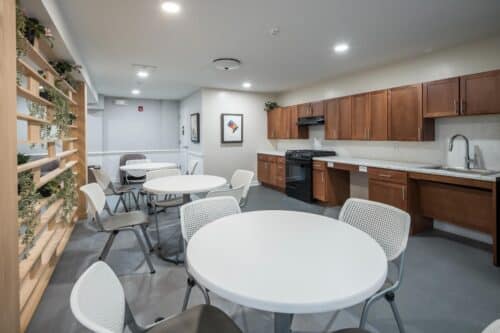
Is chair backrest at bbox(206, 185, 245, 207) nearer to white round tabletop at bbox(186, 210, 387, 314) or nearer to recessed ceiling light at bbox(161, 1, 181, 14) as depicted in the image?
white round tabletop at bbox(186, 210, 387, 314)

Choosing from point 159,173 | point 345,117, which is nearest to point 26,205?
point 159,173

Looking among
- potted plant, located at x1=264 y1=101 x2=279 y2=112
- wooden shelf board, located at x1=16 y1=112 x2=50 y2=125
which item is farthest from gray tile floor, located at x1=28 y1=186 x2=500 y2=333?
potted plant, located at x1=264 y1=101 x2=279 y2=112

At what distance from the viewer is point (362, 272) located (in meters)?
1.05

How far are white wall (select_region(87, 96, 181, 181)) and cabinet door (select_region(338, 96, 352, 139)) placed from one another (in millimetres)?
5416

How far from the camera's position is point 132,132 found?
8.20 meters

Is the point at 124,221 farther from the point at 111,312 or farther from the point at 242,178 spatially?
the point at 111,312

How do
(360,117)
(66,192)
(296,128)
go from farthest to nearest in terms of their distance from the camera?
(296,128)
(360,117)
(66,192)

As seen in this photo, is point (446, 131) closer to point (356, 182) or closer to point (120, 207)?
point (356, 182)

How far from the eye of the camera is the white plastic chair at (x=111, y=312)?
2.75 ft

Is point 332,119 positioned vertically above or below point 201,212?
above

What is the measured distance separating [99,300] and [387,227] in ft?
5.13

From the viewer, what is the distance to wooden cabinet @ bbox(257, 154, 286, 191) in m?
6.13

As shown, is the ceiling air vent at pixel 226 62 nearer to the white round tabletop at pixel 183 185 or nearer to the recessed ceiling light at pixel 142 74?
the recessed ceiling light at pixel 142 74

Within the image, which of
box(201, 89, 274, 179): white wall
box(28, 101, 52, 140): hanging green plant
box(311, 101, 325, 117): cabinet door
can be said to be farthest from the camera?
box(201, 89, 274, 179): white wall
